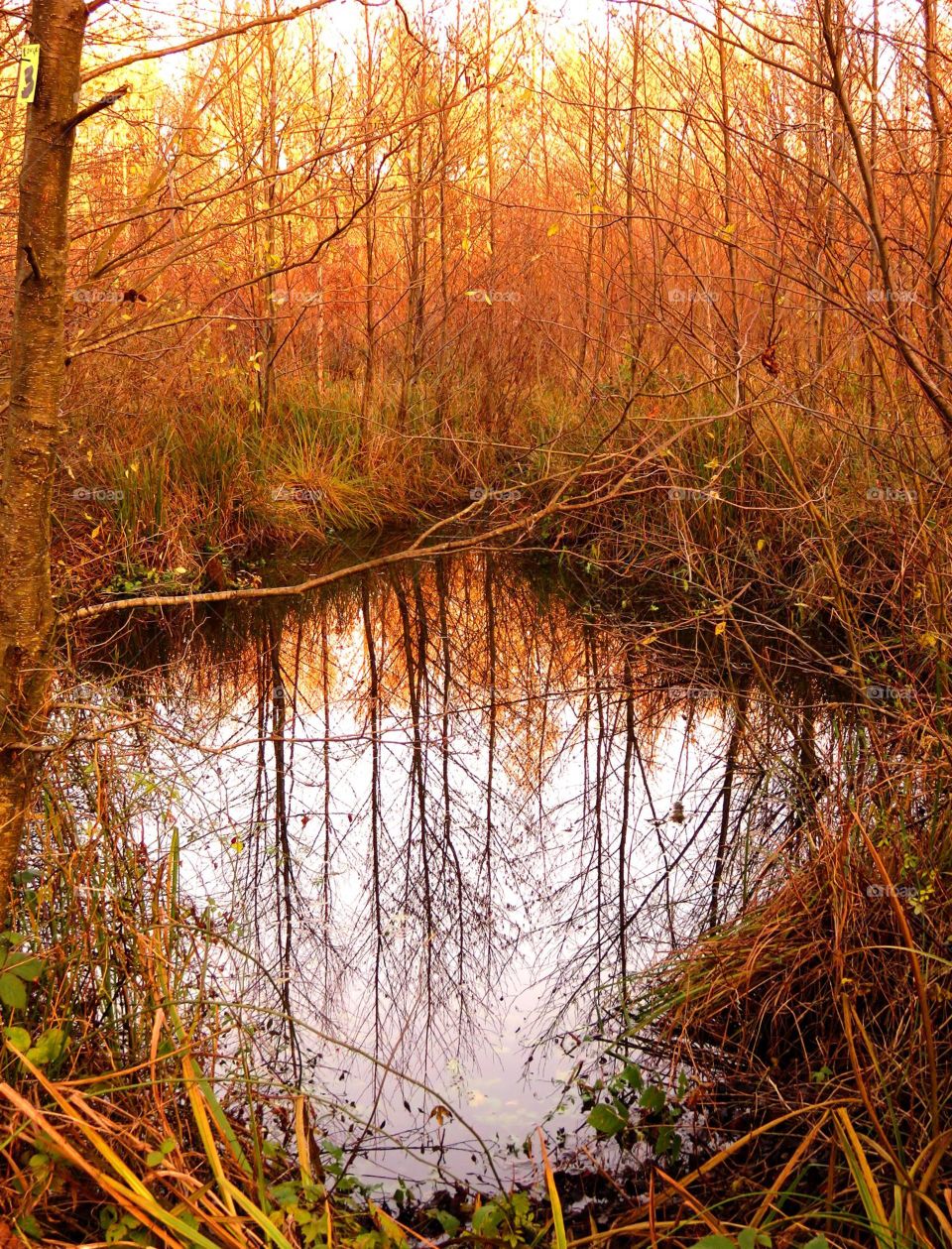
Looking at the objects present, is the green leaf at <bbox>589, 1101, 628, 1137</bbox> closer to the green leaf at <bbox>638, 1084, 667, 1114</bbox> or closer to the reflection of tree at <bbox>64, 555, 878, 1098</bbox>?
the green leaf at <bbox>638, 1084, 667, 1114</bbox>

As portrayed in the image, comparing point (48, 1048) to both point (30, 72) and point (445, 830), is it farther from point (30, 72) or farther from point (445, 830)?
point (445, 830)

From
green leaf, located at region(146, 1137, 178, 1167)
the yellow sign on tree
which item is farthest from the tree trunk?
green leaf, located at region(146, 1137, 178, 1167)

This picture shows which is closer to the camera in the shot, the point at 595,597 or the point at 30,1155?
the point at 30,1155

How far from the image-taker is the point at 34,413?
2.09m

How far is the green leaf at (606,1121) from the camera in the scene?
9.23 ft

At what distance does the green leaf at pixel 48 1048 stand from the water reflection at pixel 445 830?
522 millimetres

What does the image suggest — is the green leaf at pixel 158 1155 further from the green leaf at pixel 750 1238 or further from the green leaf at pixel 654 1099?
the green leaf at pixel 654 1099

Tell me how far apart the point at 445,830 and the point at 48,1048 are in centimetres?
255

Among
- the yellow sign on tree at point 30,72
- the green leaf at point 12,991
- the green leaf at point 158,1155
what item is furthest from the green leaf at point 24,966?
the yellow sign on tree at point 30,72

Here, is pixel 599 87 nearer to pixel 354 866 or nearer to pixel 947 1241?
pixel 354 866

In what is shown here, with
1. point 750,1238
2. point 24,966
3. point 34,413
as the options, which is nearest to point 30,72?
point 34,413

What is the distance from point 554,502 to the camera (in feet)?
7.93

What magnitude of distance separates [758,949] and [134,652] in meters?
4.65

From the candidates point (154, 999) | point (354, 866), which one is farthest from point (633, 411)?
point (154, 999)
